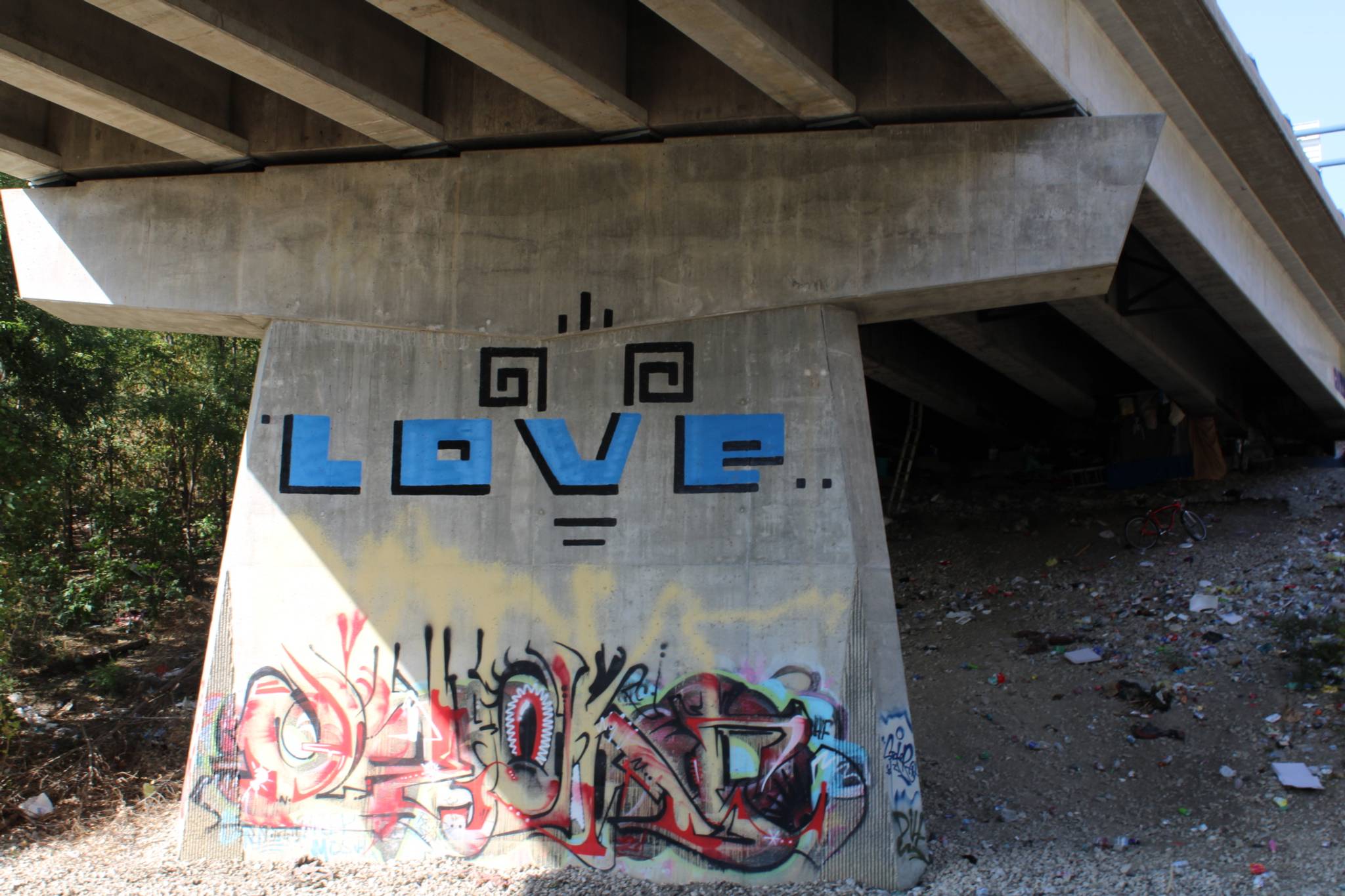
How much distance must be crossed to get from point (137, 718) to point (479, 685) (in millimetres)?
5766

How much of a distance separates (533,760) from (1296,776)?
7254 millimetres

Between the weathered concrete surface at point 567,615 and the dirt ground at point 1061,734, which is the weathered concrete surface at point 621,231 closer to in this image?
the weathered concrete surface at point 567,615

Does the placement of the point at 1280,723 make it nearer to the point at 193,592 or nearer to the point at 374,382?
the point at 374,382

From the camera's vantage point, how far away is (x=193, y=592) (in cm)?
1734

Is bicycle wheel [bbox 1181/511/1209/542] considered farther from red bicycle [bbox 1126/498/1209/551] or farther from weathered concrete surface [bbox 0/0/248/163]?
weathered concrete surface [bbox 0/0/248/163]

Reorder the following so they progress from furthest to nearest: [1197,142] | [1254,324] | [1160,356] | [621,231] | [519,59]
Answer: [1160,356] < [1254,324] < [1197,142] < [621,231] < [519,59]

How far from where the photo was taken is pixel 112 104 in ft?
28.9

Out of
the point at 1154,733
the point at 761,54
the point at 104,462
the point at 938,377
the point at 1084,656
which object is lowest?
the point at 1154,733

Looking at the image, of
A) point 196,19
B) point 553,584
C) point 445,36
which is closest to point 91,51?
point 196,19

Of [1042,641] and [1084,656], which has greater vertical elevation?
[1042,641]

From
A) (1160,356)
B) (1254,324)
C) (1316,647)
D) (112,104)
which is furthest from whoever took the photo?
(1160,356)

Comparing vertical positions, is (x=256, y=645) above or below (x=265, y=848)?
above

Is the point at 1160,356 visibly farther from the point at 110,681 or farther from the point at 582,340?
the point at 110,681

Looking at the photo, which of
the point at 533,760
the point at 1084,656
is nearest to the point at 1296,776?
the point at 1084,656
